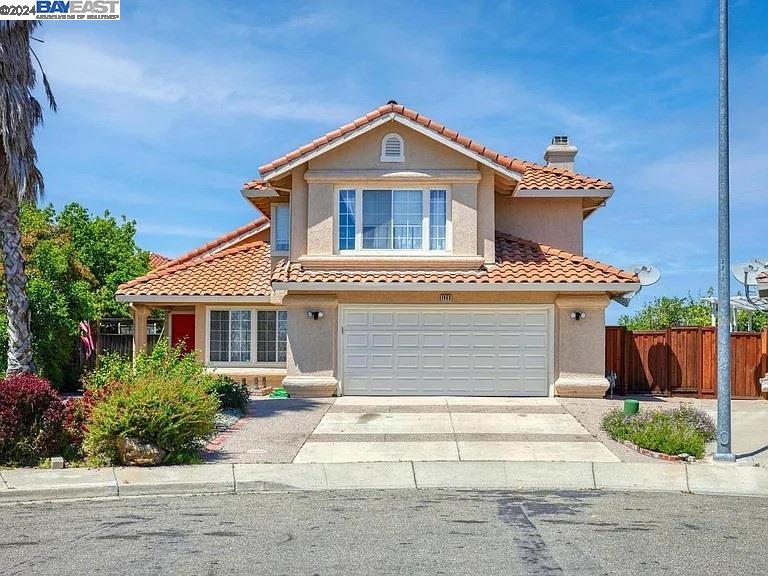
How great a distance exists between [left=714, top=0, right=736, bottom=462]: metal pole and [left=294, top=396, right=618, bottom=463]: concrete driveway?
5.30 feet

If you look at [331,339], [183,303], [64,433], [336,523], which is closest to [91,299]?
[183,303]

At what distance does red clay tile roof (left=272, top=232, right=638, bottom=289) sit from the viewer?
20359 mm

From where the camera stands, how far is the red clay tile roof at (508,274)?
20.4 m

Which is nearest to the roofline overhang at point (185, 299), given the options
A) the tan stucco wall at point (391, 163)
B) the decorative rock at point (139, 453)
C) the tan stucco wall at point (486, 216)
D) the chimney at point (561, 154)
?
the tan stucco wall at point (391, 163)

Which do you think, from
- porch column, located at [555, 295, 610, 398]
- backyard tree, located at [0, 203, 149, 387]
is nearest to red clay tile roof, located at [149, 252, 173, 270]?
backyard tree, located at [0, 203, 149, 387]

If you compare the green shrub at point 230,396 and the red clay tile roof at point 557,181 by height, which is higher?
the red clay tile roof at point 557,181

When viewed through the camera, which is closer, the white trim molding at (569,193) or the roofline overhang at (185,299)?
the white trim molding at (569,193)

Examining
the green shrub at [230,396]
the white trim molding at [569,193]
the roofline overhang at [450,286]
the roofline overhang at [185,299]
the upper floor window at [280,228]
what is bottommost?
the green shrub at [230,396]

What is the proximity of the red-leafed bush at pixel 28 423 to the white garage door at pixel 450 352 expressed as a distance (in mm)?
8297

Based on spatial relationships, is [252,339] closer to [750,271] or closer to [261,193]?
[261,193]

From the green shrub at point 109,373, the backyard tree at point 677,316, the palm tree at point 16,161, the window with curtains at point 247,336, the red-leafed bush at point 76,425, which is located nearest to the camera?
the red-leafed bush at point 76,425

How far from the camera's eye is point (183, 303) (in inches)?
933

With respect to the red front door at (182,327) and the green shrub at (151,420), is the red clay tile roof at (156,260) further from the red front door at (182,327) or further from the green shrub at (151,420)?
the green shrub at (151,420)

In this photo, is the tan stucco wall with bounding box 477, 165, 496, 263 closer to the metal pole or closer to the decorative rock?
the metal pole
